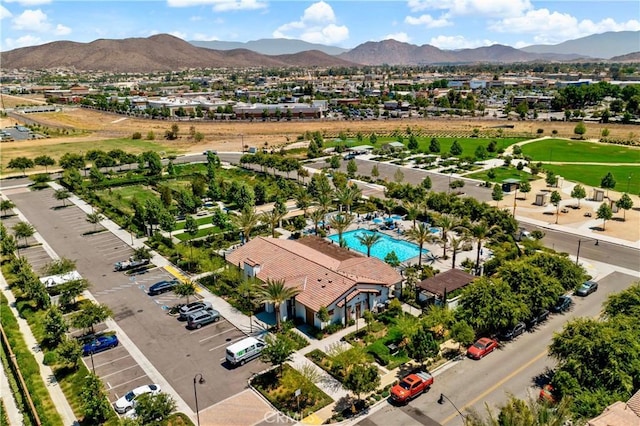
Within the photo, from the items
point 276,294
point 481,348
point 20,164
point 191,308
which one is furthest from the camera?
point 20,164

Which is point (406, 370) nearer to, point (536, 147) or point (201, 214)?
point (201, 214)

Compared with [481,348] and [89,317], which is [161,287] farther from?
[481,348]

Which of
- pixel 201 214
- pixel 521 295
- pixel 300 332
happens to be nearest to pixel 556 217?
pixel 521 295

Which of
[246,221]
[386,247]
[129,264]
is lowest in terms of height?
[386,247]

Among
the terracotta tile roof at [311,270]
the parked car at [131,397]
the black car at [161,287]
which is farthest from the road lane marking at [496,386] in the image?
the black car at [161,287]

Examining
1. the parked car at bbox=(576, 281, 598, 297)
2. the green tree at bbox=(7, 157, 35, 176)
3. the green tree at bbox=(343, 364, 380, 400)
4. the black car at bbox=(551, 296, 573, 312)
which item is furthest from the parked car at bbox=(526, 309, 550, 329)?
the green tree at bbox=(7, 157, 35, 176)

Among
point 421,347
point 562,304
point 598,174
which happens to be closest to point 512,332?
point 562,304
